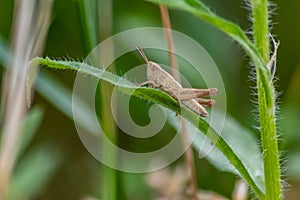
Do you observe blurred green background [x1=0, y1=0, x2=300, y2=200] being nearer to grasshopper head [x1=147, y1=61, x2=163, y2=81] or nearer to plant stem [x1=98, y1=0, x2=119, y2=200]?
plant stem [x1=98, y1=0, x2=119, y2=200]

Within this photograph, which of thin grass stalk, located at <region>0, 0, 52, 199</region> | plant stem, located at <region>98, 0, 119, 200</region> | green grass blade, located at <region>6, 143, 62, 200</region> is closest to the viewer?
plant stem, located at <region>98, 0, 119, 200</region>

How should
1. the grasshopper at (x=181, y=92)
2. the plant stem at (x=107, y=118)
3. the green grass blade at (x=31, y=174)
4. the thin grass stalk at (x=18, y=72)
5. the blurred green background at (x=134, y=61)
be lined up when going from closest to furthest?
the grasshopper at (x=181, y=92) < the plant stem at (x=107, y=118) < the thin grass stalk at (x=18, y=72) < the green grass blade at (x=31, y=174) < the blurred green background at (x=134, y=61)

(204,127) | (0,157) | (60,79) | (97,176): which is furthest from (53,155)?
(204,127)

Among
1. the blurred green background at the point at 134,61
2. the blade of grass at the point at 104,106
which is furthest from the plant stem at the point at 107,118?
the blurred green background at the point at 134,61

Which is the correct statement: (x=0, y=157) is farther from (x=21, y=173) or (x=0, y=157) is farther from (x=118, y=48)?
(x=118, y=48)

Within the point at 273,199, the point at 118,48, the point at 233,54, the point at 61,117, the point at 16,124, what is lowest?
the point at 273,199

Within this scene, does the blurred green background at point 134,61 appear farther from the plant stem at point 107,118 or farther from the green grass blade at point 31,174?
the plant stem at point 107,118

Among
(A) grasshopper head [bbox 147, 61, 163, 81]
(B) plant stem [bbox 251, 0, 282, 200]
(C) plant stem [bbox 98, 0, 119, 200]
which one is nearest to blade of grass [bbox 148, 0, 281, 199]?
(B) plant stem [bbox 251, 0, 282, 200]
